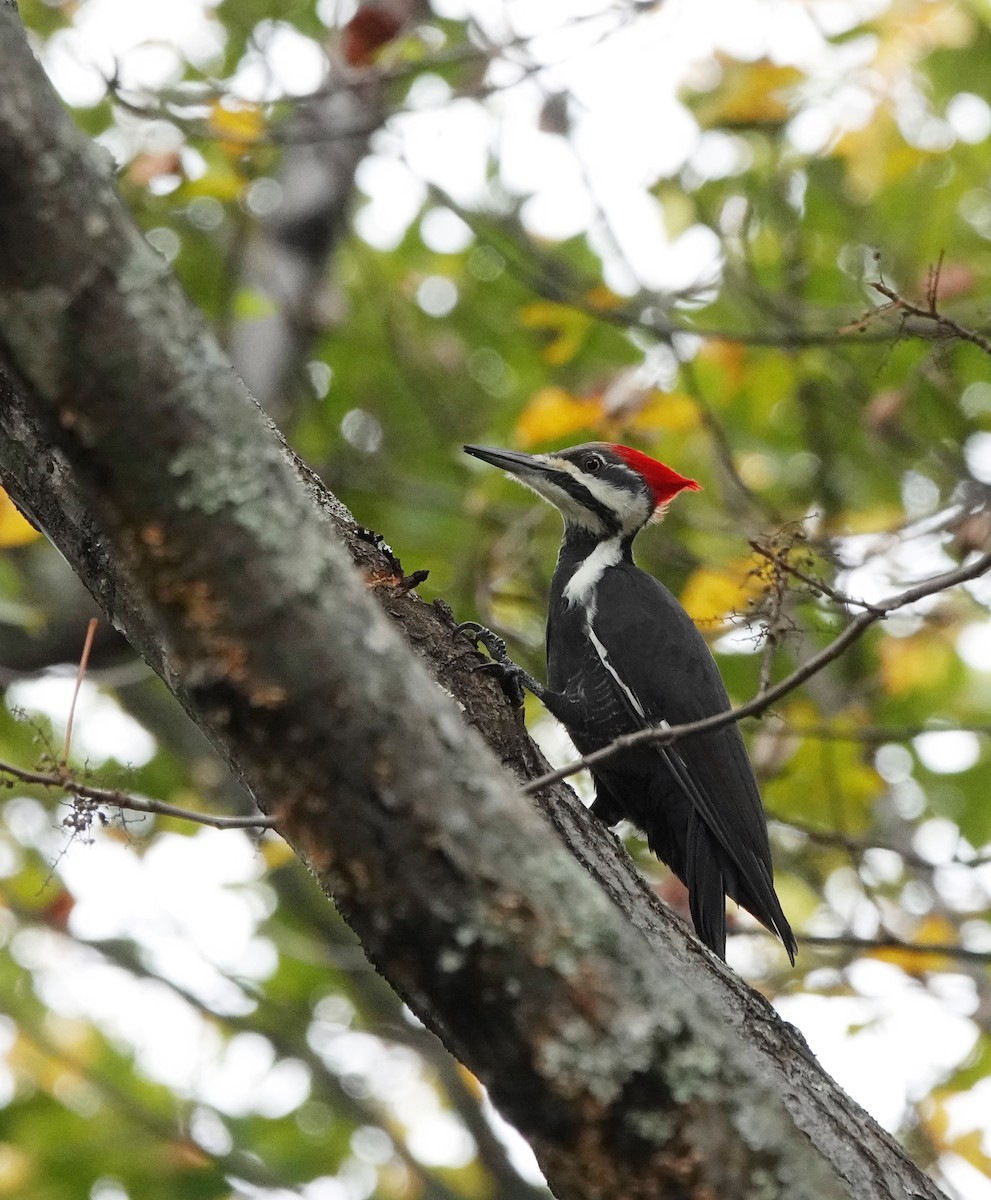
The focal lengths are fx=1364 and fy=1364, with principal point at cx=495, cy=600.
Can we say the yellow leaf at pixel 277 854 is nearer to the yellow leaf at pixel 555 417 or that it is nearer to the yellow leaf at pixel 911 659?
the yellow leaf at pixel 555 417

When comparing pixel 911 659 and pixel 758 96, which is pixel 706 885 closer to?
pixel 911 659

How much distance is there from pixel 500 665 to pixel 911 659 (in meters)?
2.91

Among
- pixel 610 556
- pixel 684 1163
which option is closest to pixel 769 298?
pixel 610 556

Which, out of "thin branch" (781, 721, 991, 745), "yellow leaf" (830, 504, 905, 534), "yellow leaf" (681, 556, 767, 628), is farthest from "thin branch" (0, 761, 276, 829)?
"yellow leaf" (830, 504, 905, 534)

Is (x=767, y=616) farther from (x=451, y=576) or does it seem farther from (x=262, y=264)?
(x=262, y=264)

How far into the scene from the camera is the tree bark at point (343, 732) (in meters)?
1.24

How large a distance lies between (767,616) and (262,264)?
12.4 ft

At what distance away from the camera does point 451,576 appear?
5.45 metres

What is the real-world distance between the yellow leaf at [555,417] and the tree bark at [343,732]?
3270 millimetres

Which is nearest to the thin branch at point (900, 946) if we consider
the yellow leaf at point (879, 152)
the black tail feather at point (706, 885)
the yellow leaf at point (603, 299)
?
the black tail feather at point (706, 885)

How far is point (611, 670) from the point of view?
4.15 meters

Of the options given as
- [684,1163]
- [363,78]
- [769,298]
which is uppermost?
[769,298]

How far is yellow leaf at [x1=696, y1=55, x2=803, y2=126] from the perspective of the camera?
4.85 m

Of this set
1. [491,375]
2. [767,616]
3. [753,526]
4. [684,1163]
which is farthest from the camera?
[491,375]
